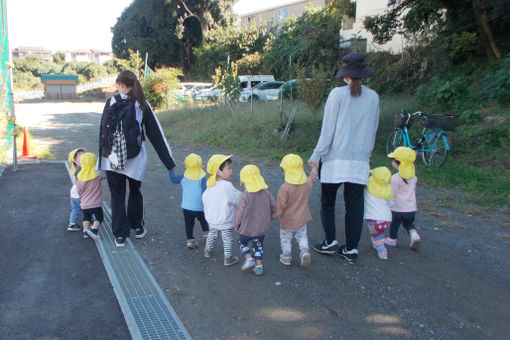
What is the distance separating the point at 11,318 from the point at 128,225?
5.24 ft

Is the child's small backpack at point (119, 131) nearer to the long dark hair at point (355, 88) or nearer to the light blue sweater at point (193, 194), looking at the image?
the light blue sweater at point (193, 194)

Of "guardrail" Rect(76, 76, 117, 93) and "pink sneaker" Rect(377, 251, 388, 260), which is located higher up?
"guardrail" Rect(76, 76, 117, 93)

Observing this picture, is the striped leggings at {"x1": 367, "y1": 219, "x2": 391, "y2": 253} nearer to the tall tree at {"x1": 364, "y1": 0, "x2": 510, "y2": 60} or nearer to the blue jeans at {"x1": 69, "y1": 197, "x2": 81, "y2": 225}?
the blue jeans at {"x1": 69, "y1": 197, "x2": 81, "y2": 225}

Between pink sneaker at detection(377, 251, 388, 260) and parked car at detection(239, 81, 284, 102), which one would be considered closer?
pink sneaker at detection(377, 251, 388, 260)

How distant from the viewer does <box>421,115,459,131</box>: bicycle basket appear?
8.29 m

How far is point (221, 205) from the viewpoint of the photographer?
3932mm

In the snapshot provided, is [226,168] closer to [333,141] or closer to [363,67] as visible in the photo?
[333,141]

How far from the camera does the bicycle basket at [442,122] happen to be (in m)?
8.29

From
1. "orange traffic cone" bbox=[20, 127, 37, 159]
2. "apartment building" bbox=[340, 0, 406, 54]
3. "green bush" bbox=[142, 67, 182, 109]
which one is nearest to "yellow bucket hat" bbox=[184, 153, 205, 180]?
"orange traffic cone" bbox=[20, 127, 37, 159]

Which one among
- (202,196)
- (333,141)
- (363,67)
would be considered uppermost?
(363,67)

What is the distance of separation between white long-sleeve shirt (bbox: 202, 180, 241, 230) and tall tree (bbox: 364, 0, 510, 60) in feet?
30.6

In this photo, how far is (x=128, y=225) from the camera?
4.49m

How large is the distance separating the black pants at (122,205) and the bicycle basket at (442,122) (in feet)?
20.9

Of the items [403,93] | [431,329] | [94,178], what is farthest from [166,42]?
[431,329]
